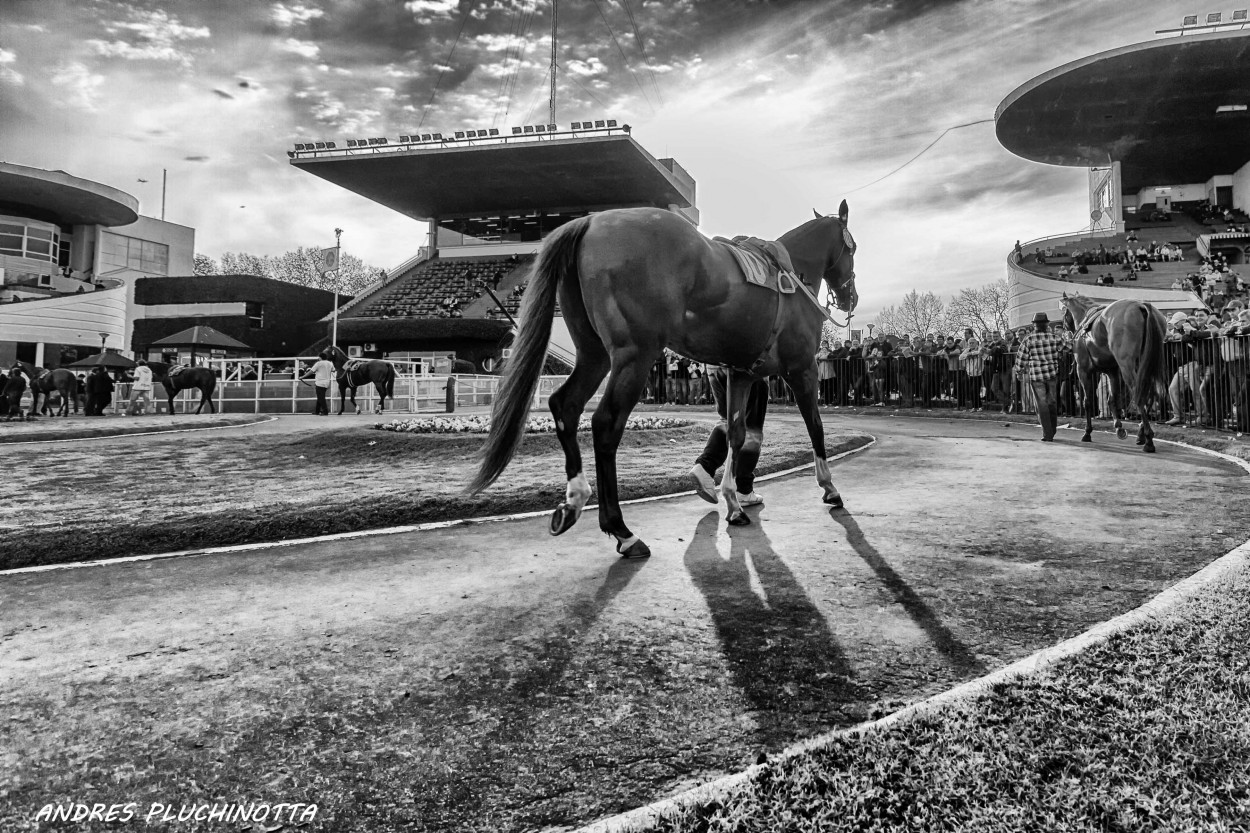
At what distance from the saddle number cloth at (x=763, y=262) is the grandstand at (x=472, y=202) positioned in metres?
34.2

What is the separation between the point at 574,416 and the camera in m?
4.18

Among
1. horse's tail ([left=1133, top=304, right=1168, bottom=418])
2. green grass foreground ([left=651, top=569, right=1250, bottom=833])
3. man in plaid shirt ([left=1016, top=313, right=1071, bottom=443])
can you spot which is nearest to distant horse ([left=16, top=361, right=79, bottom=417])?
man in plaid shirt ([left=1016, top=313, right=1071, bottom=443])

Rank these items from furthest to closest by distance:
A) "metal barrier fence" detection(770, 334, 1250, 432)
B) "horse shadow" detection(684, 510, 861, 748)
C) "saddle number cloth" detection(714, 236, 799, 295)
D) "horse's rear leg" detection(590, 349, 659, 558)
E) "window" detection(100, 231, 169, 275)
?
"window" detection(100, 231, 169, 275), "metal barrier fence" detection(770, 334, 1250, 432), "saddle number cloth" detection(714, 236, 799, 295), "horse's rear leg" detection(590, 349, 659, 558), "horse shadow" detection(684, 510, 861, 748)

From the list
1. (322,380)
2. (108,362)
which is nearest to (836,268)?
(322,380)

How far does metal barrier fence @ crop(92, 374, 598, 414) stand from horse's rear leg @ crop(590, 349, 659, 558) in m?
19.8

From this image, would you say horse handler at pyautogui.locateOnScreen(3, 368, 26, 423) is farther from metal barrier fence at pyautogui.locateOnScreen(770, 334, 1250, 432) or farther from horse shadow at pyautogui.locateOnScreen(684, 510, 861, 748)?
horse shadow at pyautogui.locateOnScreen(684, 510, 861, 748)

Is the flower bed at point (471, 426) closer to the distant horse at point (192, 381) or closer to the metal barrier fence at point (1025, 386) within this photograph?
the metal barrier fence at point (1025, 386)

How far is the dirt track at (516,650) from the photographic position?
1744mm

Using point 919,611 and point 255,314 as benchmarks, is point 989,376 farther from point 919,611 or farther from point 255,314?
point 255,314

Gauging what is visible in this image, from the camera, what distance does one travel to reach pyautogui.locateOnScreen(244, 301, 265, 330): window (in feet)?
169

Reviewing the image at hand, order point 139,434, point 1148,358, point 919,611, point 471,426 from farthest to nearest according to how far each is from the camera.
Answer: point 139,434
point 471,426
point 1148,358
point 919,611

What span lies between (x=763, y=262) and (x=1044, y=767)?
12.7 ft

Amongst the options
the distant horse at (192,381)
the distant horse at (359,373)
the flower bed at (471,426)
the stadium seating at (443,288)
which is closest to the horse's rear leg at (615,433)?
the flower bed at (471,426)

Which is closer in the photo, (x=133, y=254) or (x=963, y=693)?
(x=963, y=693)
